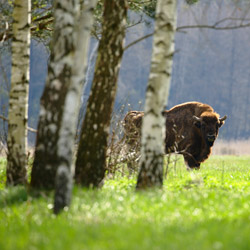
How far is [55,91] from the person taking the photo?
280 inches

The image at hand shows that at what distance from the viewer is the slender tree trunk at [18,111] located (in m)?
8.86

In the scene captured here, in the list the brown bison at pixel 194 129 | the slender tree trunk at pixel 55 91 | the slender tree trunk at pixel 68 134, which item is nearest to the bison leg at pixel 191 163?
the brown bison at pixel 194 129

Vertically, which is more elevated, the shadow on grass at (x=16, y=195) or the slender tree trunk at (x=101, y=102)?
the slender tree trunk at (x=101, y=102)

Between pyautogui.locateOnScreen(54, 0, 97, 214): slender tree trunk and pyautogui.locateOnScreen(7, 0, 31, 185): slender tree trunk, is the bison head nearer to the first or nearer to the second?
pyautogui.locateOnScreen(7, 0, 31, 185): slender tree trunk

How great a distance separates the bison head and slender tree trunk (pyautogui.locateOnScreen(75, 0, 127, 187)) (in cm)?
899

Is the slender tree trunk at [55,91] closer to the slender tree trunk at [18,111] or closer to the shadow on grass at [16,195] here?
the shadow on grass at [16,195]

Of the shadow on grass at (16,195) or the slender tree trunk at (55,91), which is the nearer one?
the slender tree trunk at (55,91)

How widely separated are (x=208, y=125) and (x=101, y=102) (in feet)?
30.4

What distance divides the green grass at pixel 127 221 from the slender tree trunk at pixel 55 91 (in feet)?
1.56

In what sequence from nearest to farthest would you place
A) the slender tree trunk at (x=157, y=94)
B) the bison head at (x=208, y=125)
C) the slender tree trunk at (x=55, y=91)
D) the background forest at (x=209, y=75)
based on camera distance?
1. the slender tree trunk at (x=55, y=91)
2. the slender tree trunk at (x=157, y=94)
3. the bison head at (x=208, y=125)
4. the background forest at (x=209, y=75)

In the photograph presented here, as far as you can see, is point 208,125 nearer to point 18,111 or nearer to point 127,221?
point 18,111

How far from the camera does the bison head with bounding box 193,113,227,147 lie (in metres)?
16.8

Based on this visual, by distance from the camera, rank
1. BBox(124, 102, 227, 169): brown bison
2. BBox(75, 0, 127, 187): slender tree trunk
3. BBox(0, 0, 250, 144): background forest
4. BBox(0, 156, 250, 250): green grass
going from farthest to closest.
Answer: BBox(0, 0, 250, 144): background forest → BBox(124, 102, 227, 169): brown bison → BBox(75, 0, 127, 187): slender tree trunk → BBox(0, 156, 250, 250): green grass

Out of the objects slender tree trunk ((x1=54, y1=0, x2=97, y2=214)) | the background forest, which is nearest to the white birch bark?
slender tree trunk ((x1=54, y1=0, x2=97, y2=214))
